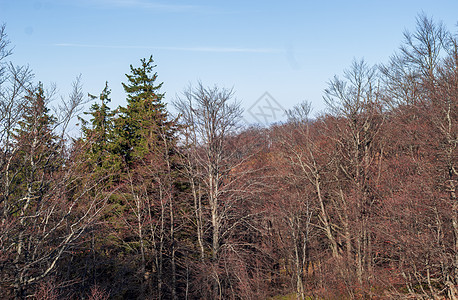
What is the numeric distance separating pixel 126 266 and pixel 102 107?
1411 centimetres

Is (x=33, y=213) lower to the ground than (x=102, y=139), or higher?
lower

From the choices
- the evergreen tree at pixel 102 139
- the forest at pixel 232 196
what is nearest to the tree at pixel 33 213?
the forest at pixel 232 196

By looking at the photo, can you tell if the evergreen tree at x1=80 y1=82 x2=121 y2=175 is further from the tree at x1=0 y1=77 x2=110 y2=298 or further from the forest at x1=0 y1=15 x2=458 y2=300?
the tree at x1=0 y1=77 x2=110 y2=298

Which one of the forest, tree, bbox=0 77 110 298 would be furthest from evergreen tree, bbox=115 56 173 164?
tree, bbox=0 77 110 298

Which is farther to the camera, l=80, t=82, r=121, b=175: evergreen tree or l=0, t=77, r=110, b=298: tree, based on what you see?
l=80, t=82, r=121, b=175: evergreen tree

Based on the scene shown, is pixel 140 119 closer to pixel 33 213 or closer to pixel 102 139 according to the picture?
pixel 102 139

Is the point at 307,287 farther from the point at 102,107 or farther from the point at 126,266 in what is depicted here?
the point at 102,107

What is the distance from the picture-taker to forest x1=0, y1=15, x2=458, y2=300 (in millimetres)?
15625

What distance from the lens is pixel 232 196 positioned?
23031 millimetres

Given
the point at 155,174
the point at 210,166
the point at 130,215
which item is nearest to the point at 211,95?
the point at 210,166

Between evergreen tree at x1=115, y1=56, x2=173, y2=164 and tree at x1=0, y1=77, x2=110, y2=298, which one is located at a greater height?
evergreen tree at x1=115, y1=56, x2=173, y2=164

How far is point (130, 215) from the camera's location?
23266 millimetres

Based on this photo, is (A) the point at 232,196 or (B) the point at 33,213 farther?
(A) the point at 232,196

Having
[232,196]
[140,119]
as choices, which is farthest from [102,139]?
[232,196]
